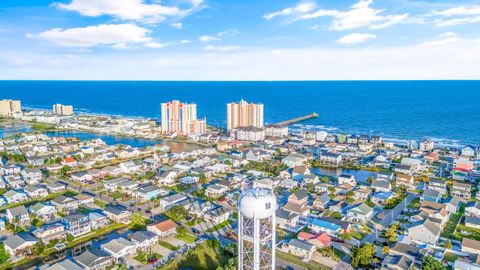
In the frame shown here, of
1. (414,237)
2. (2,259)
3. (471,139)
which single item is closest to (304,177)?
(414,237)

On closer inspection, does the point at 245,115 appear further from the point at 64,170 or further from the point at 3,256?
the point at 3,256

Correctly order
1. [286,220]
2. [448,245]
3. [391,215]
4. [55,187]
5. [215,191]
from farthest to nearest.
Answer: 1. [55,187]
2. [215,191]
3. [391,215]
4. [286,220]
5. [448,245]

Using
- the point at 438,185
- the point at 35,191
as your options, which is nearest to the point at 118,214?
the point at 35,191

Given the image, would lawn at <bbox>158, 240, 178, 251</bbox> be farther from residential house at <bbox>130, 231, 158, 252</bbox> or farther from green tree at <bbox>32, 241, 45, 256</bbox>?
green tree at <bbox>32, 241, 45, 256</bbox>

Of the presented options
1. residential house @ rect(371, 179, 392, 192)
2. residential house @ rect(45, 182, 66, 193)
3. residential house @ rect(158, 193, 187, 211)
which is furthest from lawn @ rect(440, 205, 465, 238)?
residential house @ rect(45, 182, 66, 193)

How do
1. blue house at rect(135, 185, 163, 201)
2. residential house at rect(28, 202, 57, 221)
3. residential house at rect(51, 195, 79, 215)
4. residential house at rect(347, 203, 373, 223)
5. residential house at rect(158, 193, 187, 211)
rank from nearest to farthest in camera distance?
residential house at rect(347, 203, 373, 223)
residential house at rect(28, 202, 57, 221)
residential house at rect(51, 195, 79, 215)
residential house at rect(158, 193, 187, 211)
blue house at rect(135, 185, 163, 201)

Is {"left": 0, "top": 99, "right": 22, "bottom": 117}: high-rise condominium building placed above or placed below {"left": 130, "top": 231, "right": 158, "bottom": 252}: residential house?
above
